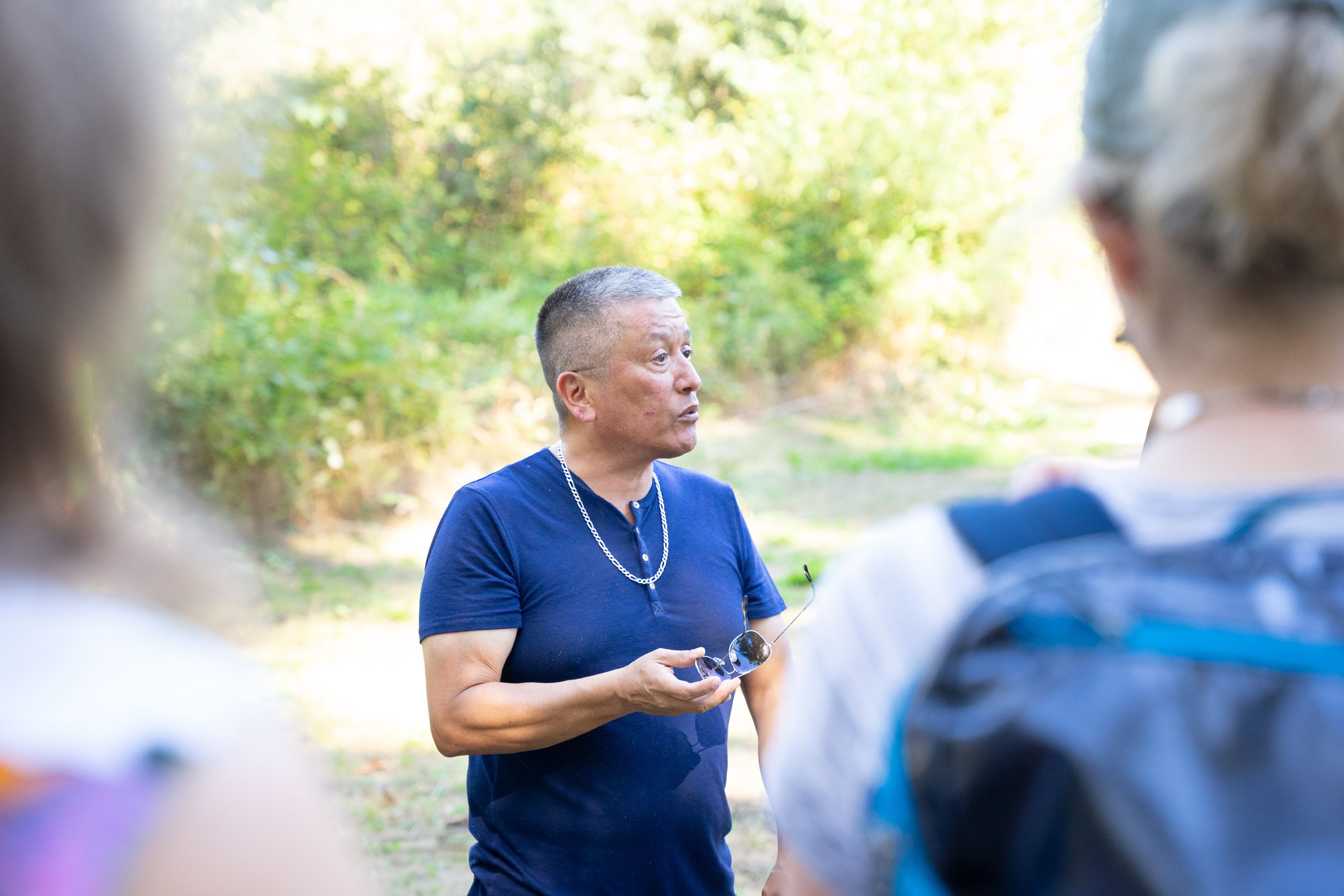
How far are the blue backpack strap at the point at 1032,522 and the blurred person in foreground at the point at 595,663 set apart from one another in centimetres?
133

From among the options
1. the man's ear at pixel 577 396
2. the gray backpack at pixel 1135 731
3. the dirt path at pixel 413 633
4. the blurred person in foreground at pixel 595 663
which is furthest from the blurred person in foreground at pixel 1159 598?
the man's ear at pixel 577 396

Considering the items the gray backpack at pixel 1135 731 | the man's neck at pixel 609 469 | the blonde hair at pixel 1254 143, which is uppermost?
the blonde hair at pixel 1254 143

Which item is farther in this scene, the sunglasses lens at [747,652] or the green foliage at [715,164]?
the green foliage at [715,164]

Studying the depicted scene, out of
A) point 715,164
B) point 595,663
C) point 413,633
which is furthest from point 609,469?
point 715,164

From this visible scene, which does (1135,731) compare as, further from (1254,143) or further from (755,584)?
(755,584)

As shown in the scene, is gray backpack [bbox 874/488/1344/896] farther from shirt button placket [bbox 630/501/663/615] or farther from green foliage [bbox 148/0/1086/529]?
green foliage [bbox 148/0/1086/529]

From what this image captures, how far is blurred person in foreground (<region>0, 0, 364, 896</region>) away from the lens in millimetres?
671

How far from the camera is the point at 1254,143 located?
0.80 metres

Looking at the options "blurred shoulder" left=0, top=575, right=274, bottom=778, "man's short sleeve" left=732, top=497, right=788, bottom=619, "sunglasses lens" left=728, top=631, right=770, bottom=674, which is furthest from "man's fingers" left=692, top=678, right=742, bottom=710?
"blurred shoulder" left=0, top=575, right=274, bottom=778

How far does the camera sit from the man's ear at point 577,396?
267 centimetres

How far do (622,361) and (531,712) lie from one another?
926 millimetres

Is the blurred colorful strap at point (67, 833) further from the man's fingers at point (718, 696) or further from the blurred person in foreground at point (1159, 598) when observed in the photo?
the man's fingers at point (718, 696)

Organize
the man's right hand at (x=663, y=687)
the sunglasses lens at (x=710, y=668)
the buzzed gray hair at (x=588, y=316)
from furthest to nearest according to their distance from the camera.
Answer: the buzzed gray hair at (x=588, y=316), the sunglasses lens at (x=710, y=668), the man's right hand at (x=663, y=687)

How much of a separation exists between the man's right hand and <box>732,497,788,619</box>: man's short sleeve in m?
0.45
